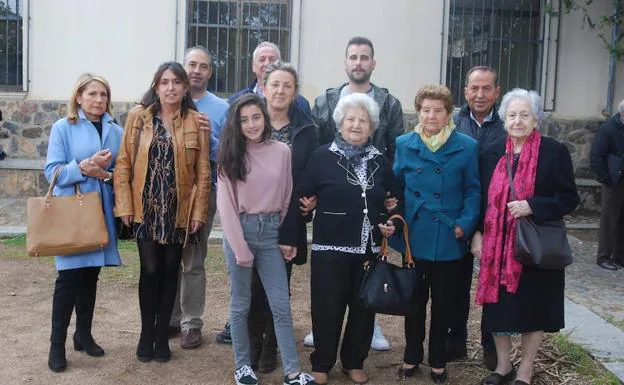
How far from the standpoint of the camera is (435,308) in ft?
14.6

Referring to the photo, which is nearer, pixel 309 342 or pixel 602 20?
pixel 309 342

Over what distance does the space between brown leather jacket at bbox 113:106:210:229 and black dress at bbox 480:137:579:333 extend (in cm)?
185

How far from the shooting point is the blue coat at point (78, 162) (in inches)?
175

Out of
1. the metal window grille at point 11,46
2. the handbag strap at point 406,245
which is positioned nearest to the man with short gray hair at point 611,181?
the handbag strap at point 406,245

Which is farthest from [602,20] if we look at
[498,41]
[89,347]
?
[89,347]

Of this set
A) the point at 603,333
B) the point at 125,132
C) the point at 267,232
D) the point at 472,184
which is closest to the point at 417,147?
the point at 472,184

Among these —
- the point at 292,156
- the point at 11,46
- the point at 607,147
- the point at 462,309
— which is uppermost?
the point at 11,46

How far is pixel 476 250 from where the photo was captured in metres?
4.36

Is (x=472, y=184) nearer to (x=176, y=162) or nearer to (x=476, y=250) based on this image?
(x=476, y=250)

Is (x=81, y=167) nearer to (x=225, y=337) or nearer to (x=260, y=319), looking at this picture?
(x=260, y=319)

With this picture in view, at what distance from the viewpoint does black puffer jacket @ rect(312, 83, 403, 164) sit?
498 centimetres

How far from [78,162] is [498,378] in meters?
2.76

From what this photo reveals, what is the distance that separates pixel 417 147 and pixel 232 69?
21.0 ft

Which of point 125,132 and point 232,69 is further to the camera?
point 232,69
